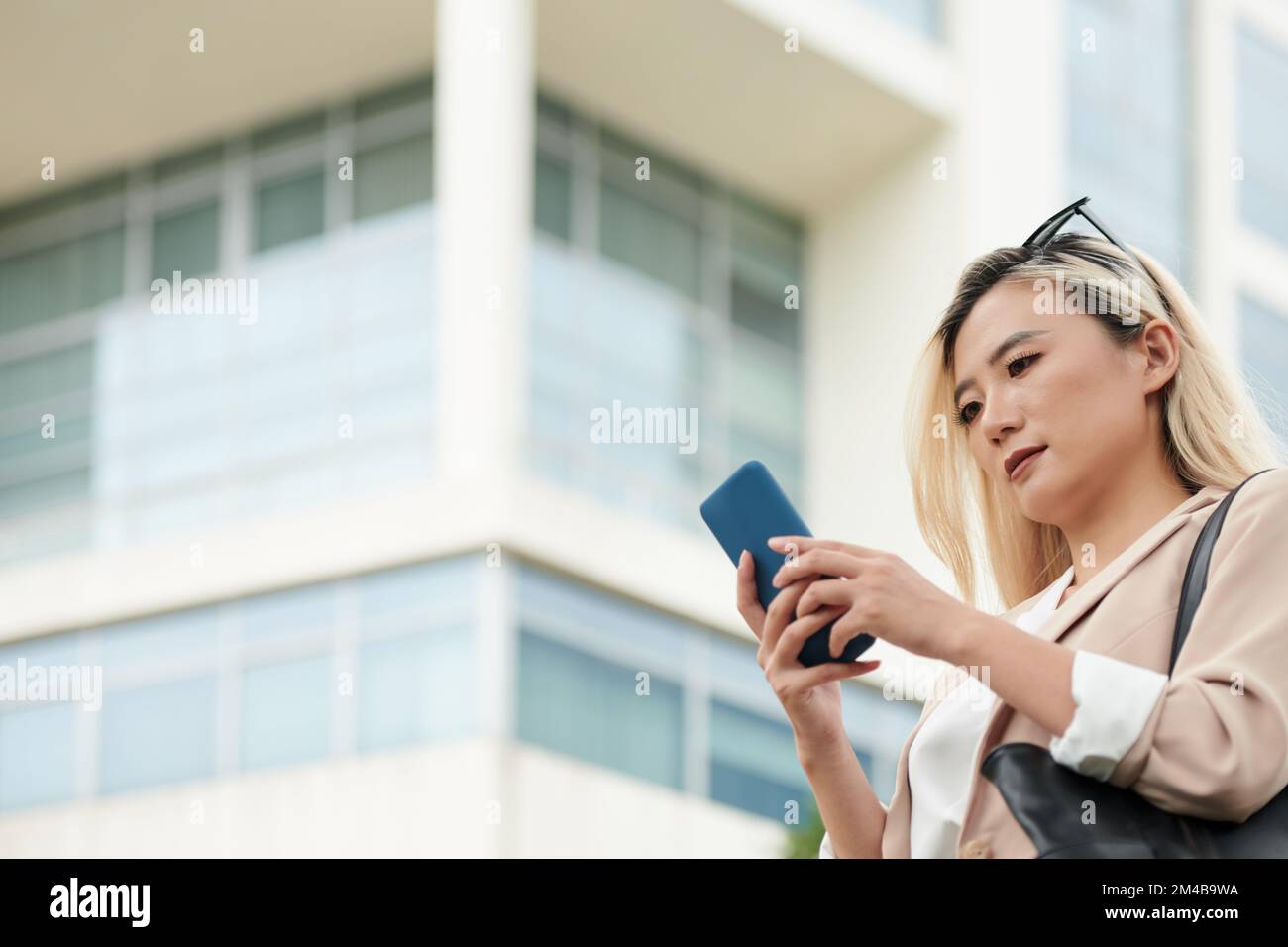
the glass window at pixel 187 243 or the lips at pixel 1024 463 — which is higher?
the glass window at pixel 187 243

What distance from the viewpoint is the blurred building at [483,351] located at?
16.0 meters

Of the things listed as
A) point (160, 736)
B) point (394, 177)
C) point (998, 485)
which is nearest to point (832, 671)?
point (998, 485)

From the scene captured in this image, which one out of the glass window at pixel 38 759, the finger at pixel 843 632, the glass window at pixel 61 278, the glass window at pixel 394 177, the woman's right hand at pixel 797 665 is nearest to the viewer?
the finger at pixel 843 632

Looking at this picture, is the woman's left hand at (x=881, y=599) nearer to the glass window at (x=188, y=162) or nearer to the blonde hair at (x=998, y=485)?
the blonde hair at (x=998, y=485)

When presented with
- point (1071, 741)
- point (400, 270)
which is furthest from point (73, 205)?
point (1071, 741)

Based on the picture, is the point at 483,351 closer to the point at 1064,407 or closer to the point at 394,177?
the point at 394,177

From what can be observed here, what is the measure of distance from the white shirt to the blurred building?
12451mm

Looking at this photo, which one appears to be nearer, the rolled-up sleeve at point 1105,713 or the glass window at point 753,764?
the rolled-up sleeve at point 1105,713

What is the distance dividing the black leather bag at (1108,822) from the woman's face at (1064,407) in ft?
1.54

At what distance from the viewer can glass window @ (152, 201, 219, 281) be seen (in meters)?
18.8

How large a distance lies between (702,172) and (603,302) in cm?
247

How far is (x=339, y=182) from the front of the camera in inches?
721

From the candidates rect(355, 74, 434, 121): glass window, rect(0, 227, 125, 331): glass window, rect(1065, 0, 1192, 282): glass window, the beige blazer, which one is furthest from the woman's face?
rect(1065, 0, 1192, 282): glass window

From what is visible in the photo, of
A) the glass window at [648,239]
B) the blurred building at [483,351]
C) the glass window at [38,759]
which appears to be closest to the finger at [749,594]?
the blurred building at [483,351]
